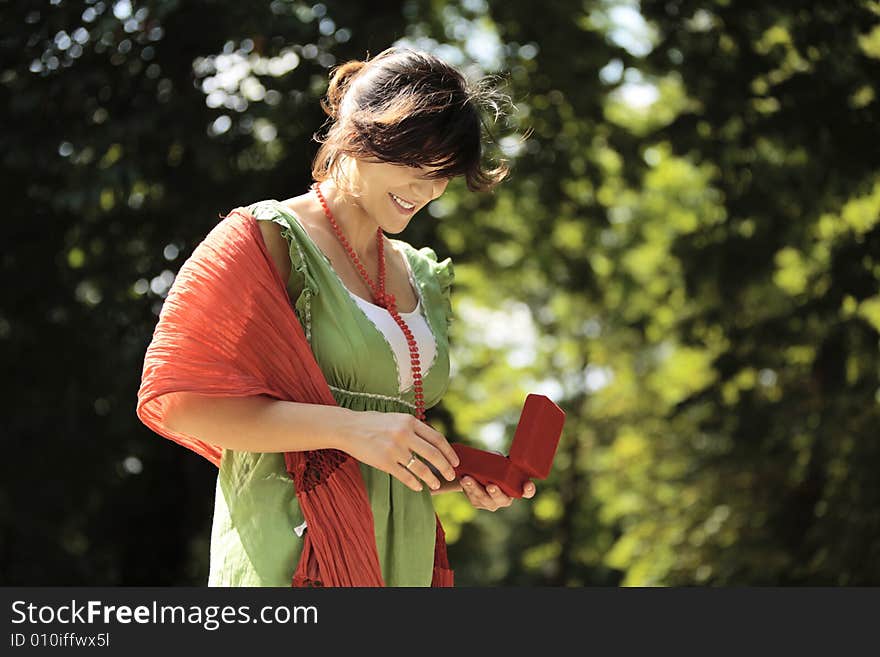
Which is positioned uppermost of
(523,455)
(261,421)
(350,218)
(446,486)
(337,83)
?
(337,83)

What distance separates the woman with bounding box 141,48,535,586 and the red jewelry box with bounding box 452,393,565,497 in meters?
0.02

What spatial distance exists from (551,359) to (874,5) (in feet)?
29.6

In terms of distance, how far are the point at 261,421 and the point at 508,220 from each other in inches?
291

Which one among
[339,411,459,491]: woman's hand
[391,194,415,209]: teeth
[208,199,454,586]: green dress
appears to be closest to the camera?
[339,411,459,491]: woman's hand

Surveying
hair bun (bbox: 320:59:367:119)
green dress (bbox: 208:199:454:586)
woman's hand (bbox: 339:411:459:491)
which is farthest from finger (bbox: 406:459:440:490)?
hair bun (bbox: 320:59:367:119)

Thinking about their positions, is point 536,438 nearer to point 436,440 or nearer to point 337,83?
point 436,440

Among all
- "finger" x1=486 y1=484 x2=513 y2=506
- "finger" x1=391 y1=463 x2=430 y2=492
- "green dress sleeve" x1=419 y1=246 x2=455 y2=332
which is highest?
"finger" x1=391 y1=463 x2=430 y2=492

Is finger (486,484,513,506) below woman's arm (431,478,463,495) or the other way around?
the other way around

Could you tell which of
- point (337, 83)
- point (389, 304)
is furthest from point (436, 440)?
point (337, 83)

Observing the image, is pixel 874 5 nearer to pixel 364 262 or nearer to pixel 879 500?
pixel 879 500

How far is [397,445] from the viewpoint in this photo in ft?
5.65

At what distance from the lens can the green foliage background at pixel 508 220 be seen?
234 inches

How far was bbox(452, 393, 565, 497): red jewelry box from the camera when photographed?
6.33 ft

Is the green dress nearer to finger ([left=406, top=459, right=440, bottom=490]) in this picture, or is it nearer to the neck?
the neck
